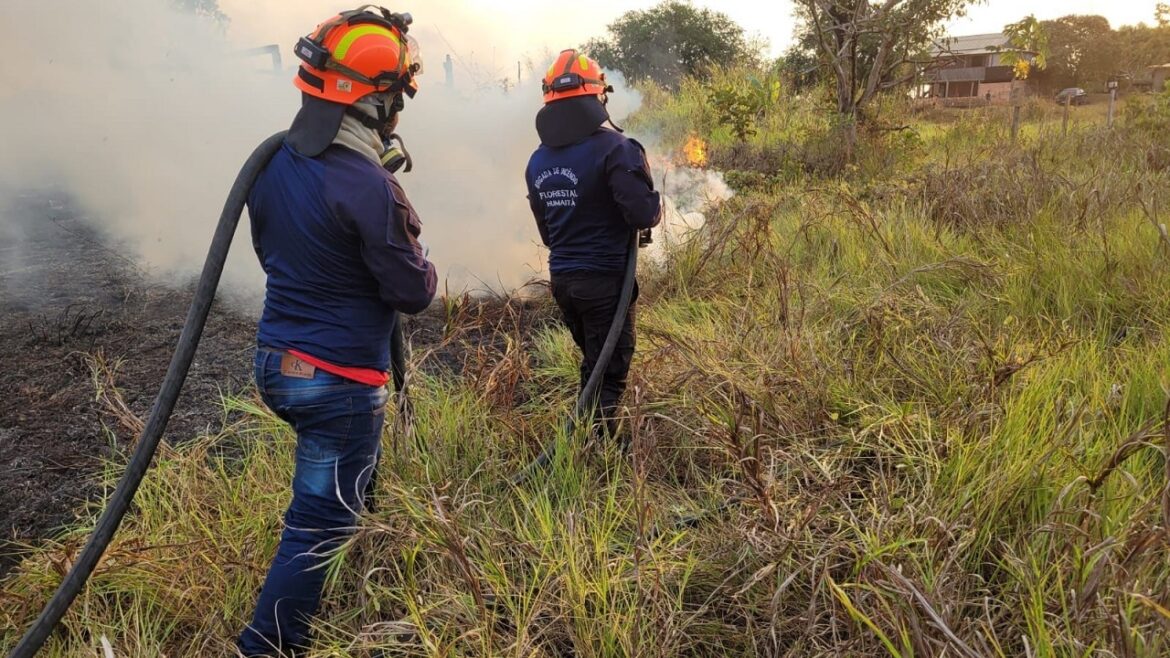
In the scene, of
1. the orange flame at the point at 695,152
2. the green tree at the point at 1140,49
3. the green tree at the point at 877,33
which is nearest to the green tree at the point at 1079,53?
the green tree at the point at 1140,49

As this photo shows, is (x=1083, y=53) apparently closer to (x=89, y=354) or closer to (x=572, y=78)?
(x=572, y=78)

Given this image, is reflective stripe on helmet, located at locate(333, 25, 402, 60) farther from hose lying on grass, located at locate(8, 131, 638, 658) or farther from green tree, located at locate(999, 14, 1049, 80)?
green tree, located at locate(999, 14, 1049, 80)

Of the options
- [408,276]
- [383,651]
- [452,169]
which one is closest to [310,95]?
[408,276]

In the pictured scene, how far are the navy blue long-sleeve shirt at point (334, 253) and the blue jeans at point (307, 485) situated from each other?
0.11 meters

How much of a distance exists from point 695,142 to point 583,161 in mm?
8247

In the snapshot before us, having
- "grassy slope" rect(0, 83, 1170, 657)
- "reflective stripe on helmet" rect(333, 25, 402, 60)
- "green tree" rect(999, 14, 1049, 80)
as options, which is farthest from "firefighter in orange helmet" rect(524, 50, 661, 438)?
"green tree" rect(999, 14, 1049, 80)

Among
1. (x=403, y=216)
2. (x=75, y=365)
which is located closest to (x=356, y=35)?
(x=403, y=216)

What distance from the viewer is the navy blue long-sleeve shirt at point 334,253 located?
1989 millimetres

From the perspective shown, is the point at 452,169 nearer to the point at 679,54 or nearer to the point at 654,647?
the point at 654,647

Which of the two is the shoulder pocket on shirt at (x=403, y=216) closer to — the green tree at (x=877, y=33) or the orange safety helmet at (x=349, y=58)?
the orange safety helmet at (x=349, y=58)

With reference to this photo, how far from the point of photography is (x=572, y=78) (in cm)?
324

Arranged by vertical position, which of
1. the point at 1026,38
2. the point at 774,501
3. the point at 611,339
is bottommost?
the point at 774,501

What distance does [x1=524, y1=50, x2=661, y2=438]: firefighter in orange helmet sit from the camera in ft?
10.5

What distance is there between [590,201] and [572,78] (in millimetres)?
551
